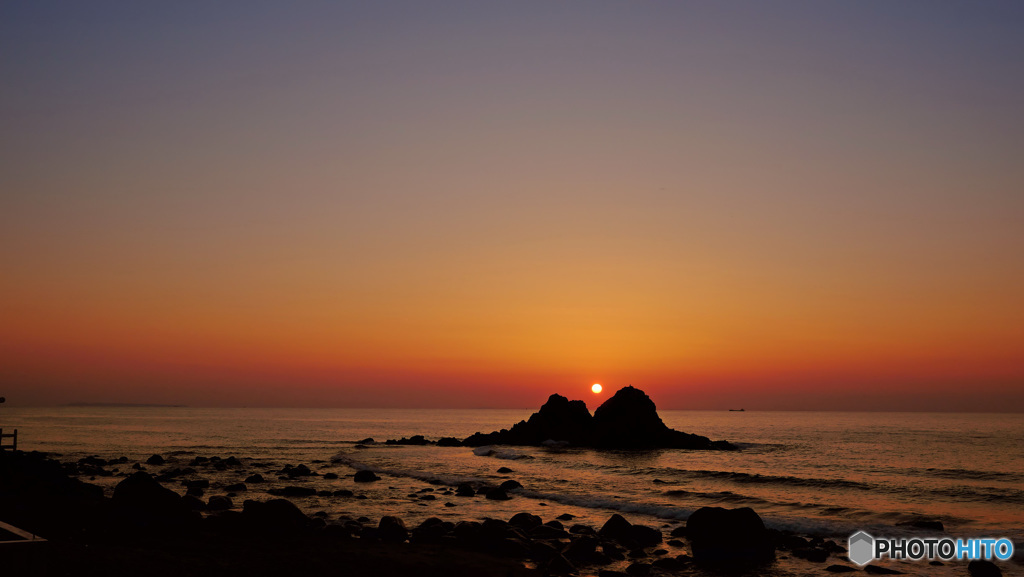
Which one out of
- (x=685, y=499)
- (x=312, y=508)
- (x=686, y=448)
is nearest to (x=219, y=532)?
(x=312, y=508)

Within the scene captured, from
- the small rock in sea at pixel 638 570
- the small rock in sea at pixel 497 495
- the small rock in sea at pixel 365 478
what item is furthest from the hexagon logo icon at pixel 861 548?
the small rock in sea at pixel 365 478

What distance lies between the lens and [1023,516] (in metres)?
32.3

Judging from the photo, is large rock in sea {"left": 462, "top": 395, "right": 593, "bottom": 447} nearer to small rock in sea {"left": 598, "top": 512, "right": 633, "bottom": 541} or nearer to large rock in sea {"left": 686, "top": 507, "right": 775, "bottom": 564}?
small rock in sea {"left": 598, "top": 512, "right": 633, "bottom": 541}

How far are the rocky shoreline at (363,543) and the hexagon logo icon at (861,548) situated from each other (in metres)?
0.51

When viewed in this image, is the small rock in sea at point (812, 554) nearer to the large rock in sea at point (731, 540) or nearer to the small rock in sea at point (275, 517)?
the large rock in sea at point (731, 540)

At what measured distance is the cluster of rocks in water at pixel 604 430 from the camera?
278 feet

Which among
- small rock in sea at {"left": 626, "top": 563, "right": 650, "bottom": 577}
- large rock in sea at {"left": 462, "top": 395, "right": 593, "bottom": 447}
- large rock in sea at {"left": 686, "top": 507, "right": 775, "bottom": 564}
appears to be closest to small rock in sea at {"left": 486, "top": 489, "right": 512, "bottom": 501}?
large rock in sea at {"left": 686, "top": 507, "right": 775, "bottom": 564}

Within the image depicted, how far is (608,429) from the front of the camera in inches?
3366

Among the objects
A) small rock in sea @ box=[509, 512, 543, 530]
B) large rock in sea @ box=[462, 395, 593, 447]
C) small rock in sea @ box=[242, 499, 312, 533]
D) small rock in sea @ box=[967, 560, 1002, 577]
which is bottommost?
large rock in sea @ box=[462, 395, 593, 447]

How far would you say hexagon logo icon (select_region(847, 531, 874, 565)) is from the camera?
2260cm

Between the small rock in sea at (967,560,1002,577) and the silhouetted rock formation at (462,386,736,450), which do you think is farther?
the silhouetted rock formation at (462,386,736,450)

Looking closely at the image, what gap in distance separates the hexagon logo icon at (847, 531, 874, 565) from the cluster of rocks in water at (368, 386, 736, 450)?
5716 cm

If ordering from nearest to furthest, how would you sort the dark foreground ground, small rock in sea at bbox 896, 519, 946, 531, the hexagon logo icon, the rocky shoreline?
the dark foreground ground < the rocky shoreline < the hexagon logo icon < small rock in sea at bbox 896, 519, 946, 531

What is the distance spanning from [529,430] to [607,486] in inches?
1983
